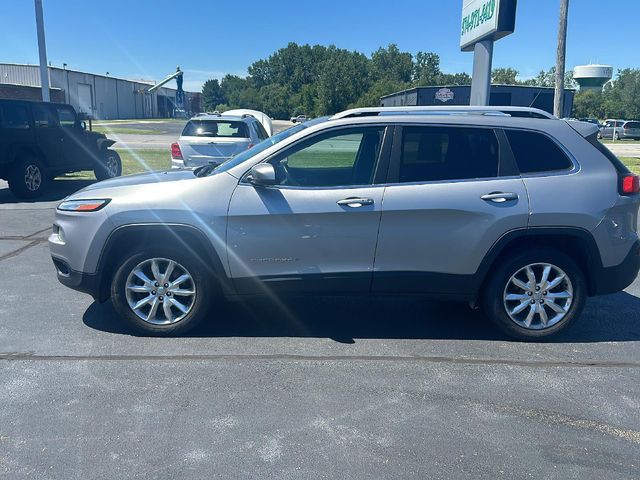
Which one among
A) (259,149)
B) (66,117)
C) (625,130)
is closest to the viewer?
(259,149)

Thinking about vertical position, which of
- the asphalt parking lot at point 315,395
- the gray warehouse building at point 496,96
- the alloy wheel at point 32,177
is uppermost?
the gray warehouse building at point 496,96

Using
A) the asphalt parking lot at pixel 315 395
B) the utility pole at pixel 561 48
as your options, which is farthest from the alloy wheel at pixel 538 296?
the utility pole at pixel 561 48

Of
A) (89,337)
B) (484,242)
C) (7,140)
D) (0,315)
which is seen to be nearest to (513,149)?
(484,242)

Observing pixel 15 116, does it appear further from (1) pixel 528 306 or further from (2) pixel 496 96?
(2) pixel 496 96

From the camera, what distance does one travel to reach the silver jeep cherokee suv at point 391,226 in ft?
14.2

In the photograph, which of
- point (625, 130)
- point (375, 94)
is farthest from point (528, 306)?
point (375, 94)

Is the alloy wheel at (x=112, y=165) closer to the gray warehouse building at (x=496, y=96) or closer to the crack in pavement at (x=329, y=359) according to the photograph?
the crack in pavement at (x=329, y=359)

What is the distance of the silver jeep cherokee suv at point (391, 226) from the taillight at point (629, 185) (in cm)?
1

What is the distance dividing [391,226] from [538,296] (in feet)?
4.45

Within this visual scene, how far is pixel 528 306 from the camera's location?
455 centimetres

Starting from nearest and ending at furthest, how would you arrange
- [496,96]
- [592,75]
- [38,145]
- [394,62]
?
[38,145] < [496,96] < [592,75] < [394,62]

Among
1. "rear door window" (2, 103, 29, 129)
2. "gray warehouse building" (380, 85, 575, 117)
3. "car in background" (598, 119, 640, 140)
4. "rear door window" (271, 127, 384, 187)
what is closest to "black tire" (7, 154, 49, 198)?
"rear door window" (2, 103, 29, 129)

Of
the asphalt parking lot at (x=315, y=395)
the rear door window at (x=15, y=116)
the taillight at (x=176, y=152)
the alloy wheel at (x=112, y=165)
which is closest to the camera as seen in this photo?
the asphalt parking lot at (x=315, y=395)

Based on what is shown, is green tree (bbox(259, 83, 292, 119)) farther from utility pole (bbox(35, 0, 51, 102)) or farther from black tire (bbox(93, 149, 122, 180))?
black tire (bbox(93, 149, 122, 180))
